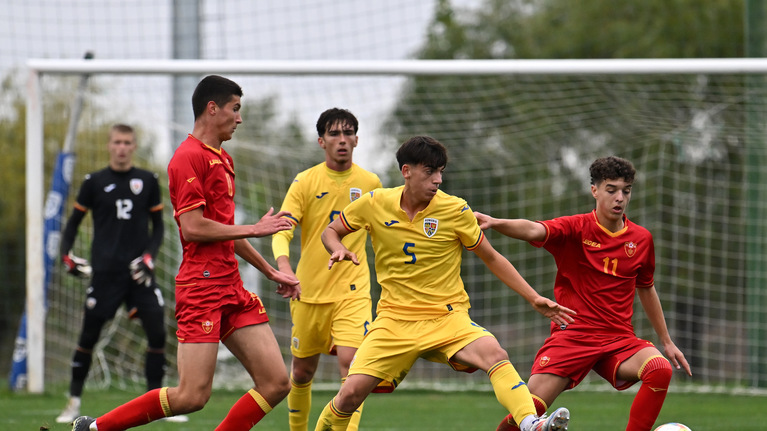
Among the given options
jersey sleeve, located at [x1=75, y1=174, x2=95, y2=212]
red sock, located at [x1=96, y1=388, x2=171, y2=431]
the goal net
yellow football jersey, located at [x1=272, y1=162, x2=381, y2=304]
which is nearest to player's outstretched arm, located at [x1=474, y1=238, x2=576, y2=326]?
yellow football jersey, located at [x1=272, y1=162, x2=381, y2=304]

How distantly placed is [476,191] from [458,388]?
10.6ft

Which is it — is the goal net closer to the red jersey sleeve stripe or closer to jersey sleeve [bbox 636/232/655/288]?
jersey sleeve [bbox 636/232/655/288]

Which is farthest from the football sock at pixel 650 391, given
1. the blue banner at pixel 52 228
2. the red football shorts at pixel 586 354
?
the blue banner at pixel 52 228

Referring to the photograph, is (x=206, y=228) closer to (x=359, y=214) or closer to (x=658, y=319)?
(x=359, y=214)

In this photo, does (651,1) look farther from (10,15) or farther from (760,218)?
(10,15)

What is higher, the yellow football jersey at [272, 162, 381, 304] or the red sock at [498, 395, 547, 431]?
the yellow football jersey at [272, 162, 381, 304]

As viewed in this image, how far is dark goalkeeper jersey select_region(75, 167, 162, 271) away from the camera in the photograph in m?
8.22

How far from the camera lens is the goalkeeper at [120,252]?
8.17 meters

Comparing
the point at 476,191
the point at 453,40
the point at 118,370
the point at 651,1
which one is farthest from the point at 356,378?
the point at 453,40

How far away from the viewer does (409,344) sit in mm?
5465

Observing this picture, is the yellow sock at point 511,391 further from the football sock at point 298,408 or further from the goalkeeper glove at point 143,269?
the goalkeeper glove at point 143,269

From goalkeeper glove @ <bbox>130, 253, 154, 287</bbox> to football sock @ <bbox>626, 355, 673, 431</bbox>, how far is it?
405cm

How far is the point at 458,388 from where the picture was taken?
11625 millimetres

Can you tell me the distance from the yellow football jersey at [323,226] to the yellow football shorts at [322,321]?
6cm
